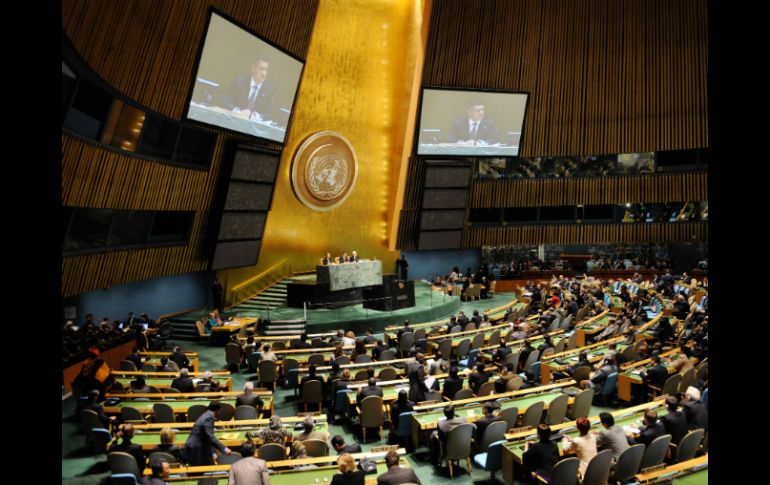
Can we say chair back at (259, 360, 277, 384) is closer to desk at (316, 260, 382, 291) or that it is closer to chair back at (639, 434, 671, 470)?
desk at (316, 260, 382, 291)

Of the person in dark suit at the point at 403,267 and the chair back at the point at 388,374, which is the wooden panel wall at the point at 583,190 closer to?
the person in dark suit at the point at 403,267

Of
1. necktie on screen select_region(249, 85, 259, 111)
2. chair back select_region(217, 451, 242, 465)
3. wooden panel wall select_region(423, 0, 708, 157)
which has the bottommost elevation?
chair back select_region(217, 451, 242, 465)

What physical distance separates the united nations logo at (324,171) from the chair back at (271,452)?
15.6 m

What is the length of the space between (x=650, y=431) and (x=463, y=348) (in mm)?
6521

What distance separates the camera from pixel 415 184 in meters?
22.8

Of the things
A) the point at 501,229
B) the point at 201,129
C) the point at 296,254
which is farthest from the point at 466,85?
the point at 201,129

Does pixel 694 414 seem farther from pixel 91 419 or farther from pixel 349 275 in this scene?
pixel 349 275

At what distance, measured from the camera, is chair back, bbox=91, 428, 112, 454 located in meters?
7.51

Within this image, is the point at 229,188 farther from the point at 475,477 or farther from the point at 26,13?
the point at 26,13

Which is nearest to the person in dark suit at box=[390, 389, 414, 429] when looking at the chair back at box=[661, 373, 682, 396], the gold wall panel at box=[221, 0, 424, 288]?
the chair back at box=[661, 373, 682, 396]

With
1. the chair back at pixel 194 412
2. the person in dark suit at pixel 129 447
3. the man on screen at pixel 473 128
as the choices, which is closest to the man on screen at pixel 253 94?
the man on screen at pixel 473 128

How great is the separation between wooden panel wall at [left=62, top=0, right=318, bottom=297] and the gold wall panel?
155 inches

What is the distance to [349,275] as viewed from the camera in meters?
18.9

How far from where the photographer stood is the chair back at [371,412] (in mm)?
8375
